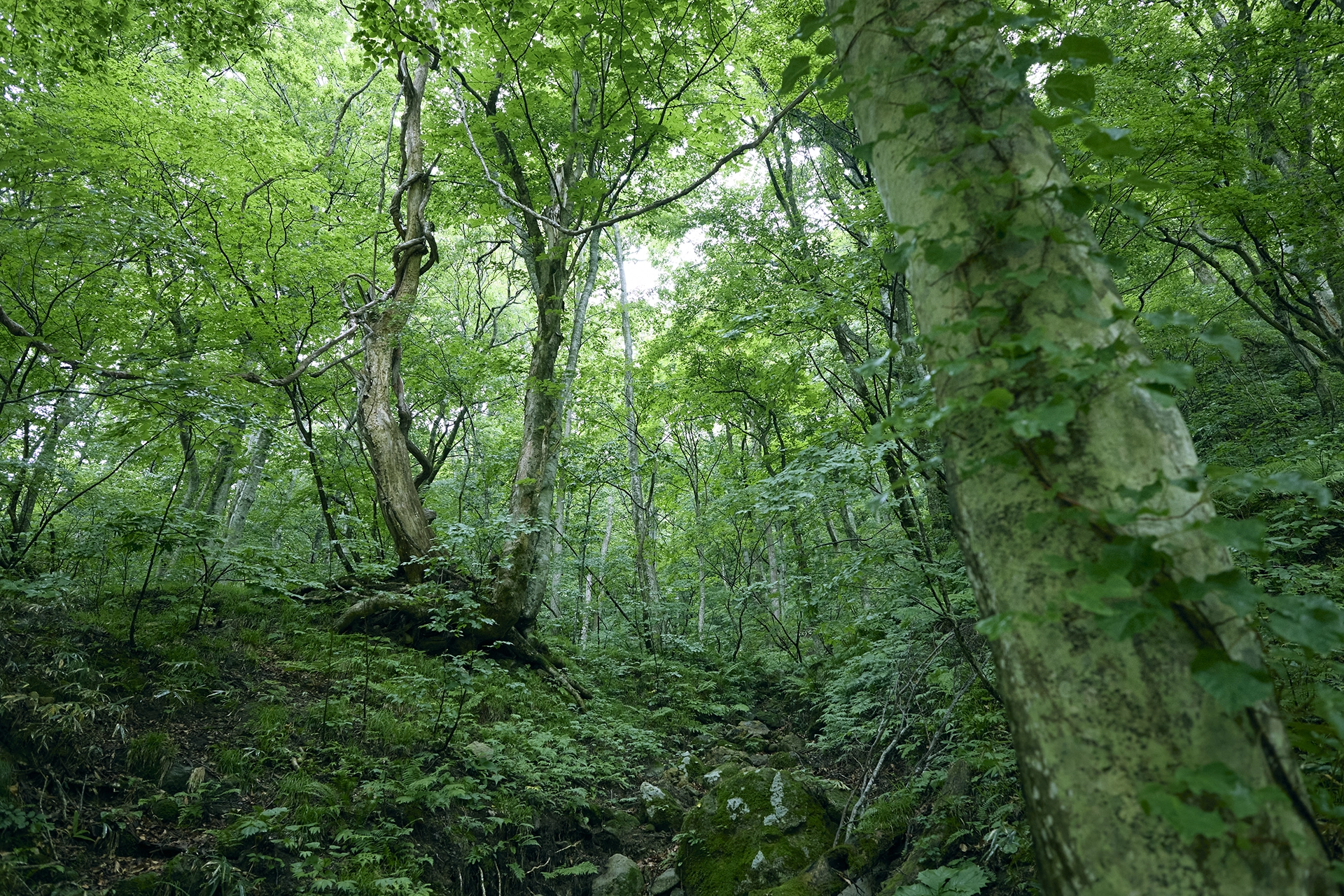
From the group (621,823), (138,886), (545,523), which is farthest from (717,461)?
(138,886)

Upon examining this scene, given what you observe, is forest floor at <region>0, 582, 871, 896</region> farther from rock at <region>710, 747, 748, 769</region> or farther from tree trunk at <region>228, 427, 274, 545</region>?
tree trunk at <region>228, 427, 274, 545</region>

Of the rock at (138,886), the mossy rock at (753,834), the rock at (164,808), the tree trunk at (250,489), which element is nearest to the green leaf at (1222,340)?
the mossy rock at (753,834)

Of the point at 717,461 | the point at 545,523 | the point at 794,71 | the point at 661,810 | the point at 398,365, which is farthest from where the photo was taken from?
the point at 717,461

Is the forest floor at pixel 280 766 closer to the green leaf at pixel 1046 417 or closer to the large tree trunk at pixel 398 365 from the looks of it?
the large tree trunk at pixel 398 365

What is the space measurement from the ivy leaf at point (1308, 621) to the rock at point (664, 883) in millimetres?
4504

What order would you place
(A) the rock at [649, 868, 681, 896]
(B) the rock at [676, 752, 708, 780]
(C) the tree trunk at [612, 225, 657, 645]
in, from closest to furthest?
(A) the rock at [649, 868, 681, 896] → (B) the rock at [676, 752, 708, 780] → (C) the tree trunk at [612, 225, 657, 645]

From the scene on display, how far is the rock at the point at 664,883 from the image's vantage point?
4.36m

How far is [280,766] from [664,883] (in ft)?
9.21

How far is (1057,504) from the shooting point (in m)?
1.20

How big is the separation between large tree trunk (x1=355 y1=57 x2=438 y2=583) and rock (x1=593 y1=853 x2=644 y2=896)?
3859mm

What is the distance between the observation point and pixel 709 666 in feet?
32.2

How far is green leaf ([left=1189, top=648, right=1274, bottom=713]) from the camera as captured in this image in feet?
3.09

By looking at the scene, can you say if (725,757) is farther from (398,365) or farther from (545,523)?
(398,365)

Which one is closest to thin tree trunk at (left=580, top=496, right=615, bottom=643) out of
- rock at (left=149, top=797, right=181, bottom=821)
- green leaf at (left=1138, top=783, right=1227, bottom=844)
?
rock at (left=149, top=797, right=181, bottom=821)
